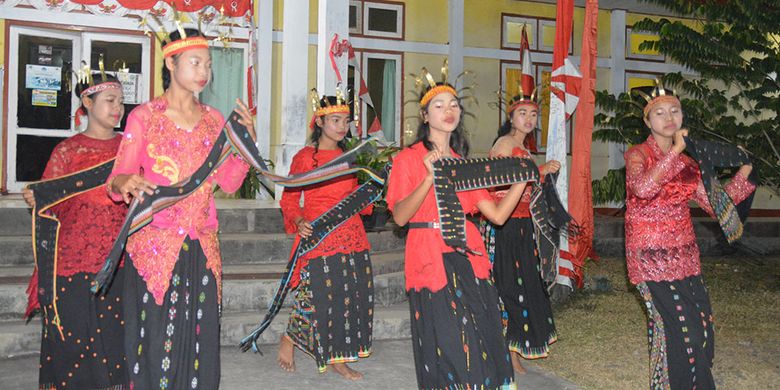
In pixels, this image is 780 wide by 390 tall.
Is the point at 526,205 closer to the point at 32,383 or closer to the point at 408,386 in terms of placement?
the point at 408,386

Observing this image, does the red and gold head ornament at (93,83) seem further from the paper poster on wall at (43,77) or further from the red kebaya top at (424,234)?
the paper poster on wall at (43,77)

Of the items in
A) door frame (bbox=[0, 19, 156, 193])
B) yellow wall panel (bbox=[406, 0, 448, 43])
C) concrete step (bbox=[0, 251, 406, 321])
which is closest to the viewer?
concrete step (bbox=[0, 251, 406, 321])

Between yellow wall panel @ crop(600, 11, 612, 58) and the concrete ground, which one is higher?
yellow wall panel @ crop(600, 11, 612, 58)

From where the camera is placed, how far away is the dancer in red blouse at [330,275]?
579 centimetres

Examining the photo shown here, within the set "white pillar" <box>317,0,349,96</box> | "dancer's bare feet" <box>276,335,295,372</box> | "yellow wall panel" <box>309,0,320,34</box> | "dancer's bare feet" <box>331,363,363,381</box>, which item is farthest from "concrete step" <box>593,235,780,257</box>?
"dancer's bare feet" <box>276,335,295,372</box>

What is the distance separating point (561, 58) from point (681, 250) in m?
3.91

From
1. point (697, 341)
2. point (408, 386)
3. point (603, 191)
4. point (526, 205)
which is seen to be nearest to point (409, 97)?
point (603, 191)

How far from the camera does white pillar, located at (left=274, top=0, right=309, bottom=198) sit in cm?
1011

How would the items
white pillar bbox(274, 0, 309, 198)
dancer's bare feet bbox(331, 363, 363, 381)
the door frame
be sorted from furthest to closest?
the door frame → white pillar bbox(274, 0, 309, 198) → dancer's bare feet bbox(331, 363, 363, 381)

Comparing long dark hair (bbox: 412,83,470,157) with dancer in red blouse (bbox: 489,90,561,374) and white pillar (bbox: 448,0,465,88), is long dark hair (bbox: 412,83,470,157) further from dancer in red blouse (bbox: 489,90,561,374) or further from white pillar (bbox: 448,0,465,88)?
white pillar (bbox: 448,0,465,88)

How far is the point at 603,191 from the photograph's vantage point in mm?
9570

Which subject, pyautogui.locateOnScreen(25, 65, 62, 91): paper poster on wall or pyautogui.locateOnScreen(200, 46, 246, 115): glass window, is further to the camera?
pyautogui.locateOnScreen(200, 46, 246, 115): glass window

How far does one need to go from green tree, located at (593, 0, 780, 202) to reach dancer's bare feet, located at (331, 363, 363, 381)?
4.69 m

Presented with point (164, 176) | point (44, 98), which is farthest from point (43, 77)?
point (164, 176)
